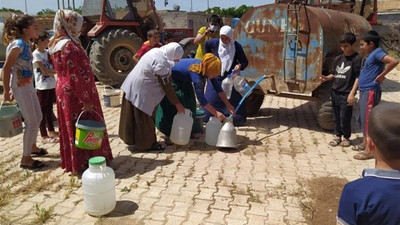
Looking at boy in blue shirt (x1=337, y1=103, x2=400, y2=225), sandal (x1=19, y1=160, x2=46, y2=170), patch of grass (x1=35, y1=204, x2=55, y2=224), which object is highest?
boy in blue shirt (x1=337, y1=103, x2=400, y2=225)

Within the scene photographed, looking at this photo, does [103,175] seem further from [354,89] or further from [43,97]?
[354,89]

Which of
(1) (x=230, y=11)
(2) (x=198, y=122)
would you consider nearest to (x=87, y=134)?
(2) (x=198, y=122)

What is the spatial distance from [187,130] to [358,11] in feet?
21.8

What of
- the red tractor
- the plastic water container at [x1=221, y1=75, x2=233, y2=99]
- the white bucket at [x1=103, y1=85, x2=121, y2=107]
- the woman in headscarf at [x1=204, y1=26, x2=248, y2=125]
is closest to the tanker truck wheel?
the red tractor

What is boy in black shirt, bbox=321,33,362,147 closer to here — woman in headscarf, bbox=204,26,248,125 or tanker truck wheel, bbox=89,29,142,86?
woman in headscarf, bbox=204,26,248,125

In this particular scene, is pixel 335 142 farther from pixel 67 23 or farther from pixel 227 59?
pixel 67 23

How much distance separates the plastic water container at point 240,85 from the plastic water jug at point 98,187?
10.2 feet

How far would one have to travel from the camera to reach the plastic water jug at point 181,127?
4.45 meters

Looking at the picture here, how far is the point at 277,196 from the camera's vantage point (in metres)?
3.43

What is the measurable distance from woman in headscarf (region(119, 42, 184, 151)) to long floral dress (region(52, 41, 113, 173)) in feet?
2.21

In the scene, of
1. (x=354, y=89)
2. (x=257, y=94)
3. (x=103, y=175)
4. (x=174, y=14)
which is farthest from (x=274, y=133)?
(x=174, y=14)

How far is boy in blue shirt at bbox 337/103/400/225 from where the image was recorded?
1.31 m

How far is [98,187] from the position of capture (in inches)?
115

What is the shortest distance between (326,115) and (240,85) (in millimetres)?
1383
